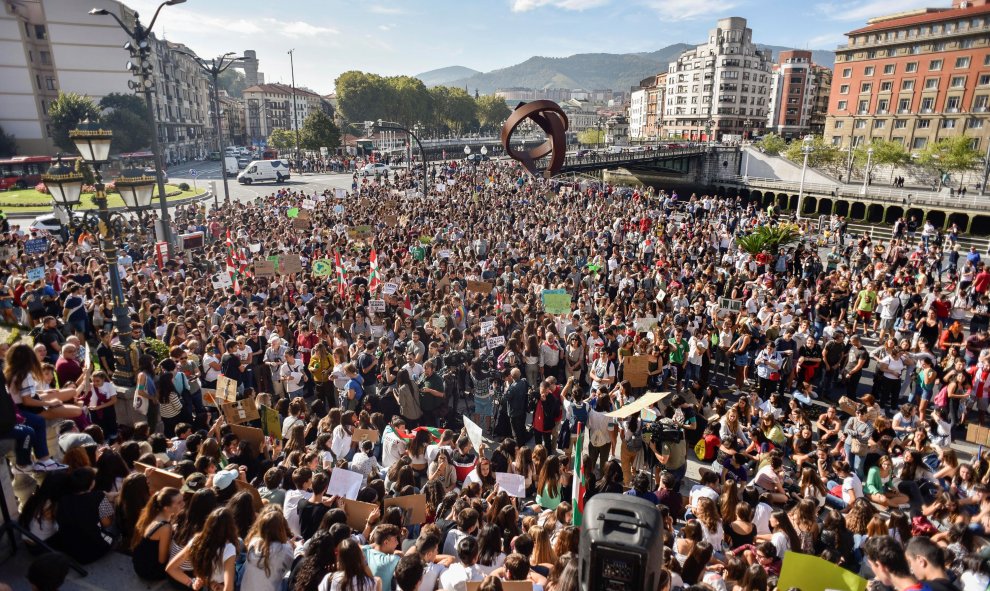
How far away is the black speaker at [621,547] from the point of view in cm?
254

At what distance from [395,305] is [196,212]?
54.6ft

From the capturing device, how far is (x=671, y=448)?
7500 mm

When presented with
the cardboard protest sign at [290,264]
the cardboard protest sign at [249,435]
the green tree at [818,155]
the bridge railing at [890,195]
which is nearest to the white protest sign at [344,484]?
the cardboard protest sign at [249,435]

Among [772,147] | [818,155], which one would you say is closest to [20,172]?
[818,155]

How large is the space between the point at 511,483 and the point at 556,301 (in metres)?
6.05

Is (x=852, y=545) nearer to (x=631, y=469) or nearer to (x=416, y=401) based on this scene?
(x=631, y=469)

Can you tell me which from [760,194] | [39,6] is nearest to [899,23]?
[760,194]

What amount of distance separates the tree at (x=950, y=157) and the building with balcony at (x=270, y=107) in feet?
382

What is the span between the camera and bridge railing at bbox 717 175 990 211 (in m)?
45.7

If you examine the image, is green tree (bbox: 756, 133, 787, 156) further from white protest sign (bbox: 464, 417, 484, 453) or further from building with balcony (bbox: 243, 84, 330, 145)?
building with balcony (bbox: 243, 84, 330, 145)

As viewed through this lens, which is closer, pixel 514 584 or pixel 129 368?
pixel 514 584

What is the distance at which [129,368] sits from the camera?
9.22m

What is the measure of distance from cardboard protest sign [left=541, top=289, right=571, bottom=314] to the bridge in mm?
49003

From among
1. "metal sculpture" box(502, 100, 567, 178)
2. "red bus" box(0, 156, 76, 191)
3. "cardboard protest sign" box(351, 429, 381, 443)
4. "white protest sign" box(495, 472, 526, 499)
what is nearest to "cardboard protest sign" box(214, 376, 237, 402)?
"cardboard protest sign" box(351, 429, 381, 443)
